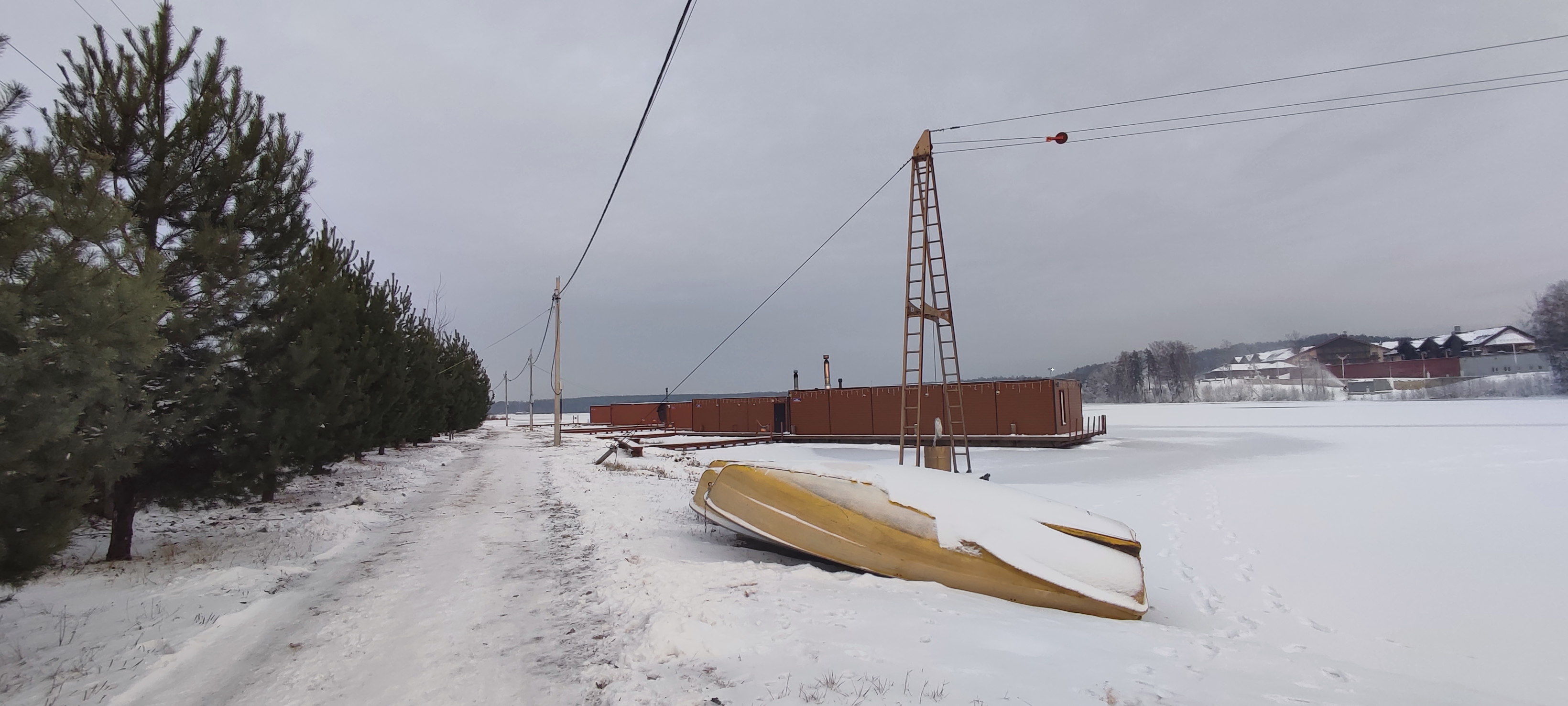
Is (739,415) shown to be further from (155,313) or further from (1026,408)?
(155,313)

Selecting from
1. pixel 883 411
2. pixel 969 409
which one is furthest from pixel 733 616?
pixel 883 411

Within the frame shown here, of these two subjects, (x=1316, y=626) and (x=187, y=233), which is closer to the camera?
(x=1316, y=626)

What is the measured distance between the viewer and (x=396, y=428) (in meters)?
Answer: 16.6

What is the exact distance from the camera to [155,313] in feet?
13.9

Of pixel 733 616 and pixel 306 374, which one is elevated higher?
pixel 306 374

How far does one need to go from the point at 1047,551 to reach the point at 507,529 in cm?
618

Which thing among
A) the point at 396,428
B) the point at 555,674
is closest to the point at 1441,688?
the point at 555,674

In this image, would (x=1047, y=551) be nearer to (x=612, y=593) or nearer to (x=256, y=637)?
(x=612, y=593)

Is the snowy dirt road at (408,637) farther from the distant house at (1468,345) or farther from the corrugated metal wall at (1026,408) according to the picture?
the distant house at (1468,345)

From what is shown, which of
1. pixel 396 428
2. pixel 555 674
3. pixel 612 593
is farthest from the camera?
pixel 396 428

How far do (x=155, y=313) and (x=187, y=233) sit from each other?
381cm

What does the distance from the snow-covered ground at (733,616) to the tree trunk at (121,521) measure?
0.39 meters

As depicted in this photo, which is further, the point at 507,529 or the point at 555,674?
the point at 507,529

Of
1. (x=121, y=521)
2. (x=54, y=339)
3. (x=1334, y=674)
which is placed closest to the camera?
(x=54, y=339)
